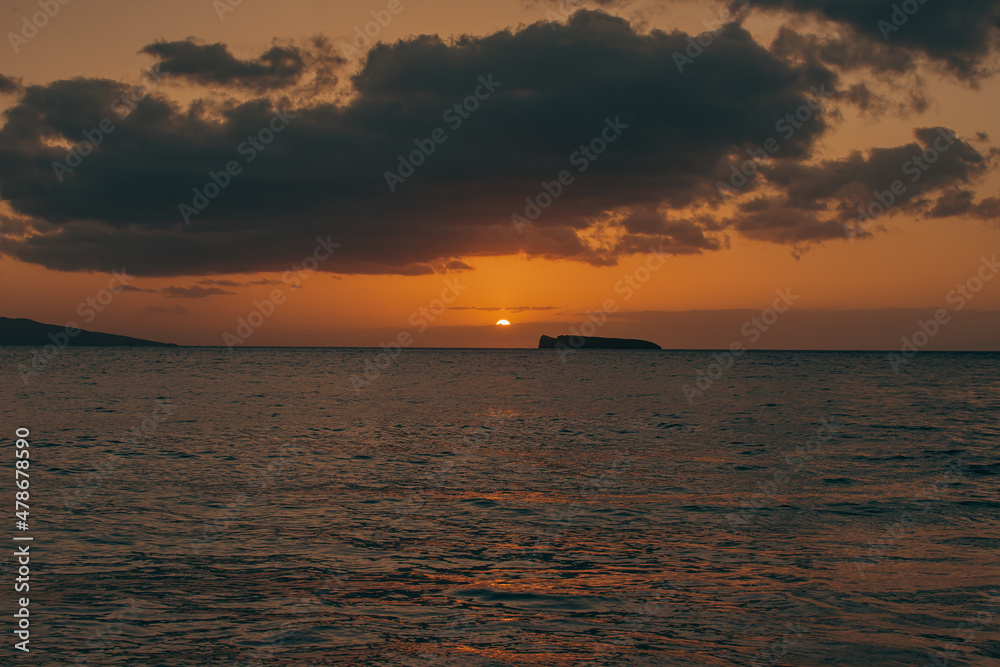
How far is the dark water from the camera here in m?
9.34

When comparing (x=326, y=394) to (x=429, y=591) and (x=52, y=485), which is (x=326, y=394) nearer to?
(x=52, y=485)

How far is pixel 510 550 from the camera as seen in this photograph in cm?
1389

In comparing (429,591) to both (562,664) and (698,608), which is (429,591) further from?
(698,608)

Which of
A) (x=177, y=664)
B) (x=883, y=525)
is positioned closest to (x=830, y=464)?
(x=883, y=525)

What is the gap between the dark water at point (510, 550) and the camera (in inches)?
368

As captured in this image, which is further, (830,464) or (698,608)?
(830,464)

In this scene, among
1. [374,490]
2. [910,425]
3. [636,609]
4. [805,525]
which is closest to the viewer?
[636,609]

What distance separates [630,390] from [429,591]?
62528 mm

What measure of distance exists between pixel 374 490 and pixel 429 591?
364 inches

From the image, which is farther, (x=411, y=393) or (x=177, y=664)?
(x=411, y=393)

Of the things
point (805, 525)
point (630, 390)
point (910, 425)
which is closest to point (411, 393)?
point (630, 390)

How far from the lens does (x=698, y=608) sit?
1064 cm

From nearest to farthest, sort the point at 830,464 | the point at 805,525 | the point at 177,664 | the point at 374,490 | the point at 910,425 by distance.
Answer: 1. the point at 177,664
2. the point at 805,525
3. the point at 374,490
4. the point at 830,464
5. the point at 910,425

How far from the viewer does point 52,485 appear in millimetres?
20359
